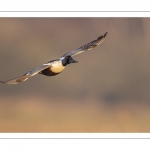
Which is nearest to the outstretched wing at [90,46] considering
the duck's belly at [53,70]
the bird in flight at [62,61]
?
the bird in flight at [62,61]

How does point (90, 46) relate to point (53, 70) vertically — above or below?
above

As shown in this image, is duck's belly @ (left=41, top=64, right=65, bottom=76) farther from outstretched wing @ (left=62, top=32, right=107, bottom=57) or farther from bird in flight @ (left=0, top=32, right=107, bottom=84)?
outstretched wing @ (left=62, top=32, right=107, bottom=57)

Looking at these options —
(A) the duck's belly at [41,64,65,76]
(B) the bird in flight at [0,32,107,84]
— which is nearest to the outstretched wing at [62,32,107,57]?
(B) the bird in flight at [0,32,107,84]

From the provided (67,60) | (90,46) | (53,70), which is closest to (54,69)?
(53,70)

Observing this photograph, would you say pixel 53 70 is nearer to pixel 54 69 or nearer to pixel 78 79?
pixel 54 69

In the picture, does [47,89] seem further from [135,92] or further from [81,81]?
[135,92]
